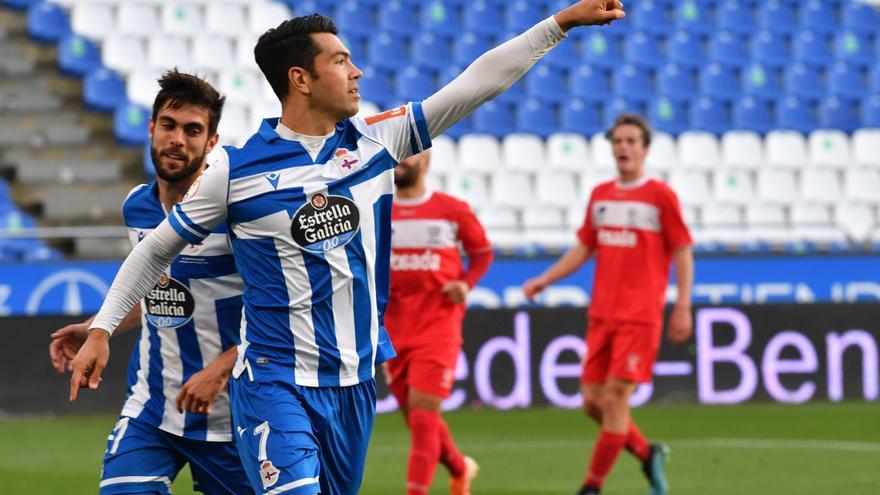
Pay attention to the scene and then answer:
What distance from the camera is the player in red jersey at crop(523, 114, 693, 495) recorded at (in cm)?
854

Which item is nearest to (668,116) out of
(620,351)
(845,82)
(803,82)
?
(803,82)

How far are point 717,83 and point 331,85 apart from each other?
15.3 m

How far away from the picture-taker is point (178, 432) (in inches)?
200

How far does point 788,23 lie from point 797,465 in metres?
11.8

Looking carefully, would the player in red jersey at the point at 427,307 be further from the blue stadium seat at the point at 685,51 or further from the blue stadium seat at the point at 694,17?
the blue stadium seat at the point at 694,17

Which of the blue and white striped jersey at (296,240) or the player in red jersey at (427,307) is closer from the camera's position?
the blue and white striped jersey at (296,240)

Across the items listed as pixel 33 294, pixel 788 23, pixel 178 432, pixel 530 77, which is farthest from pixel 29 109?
pixel 178 432

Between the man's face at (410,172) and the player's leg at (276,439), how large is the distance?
3916 mm

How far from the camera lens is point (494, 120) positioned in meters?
18.6

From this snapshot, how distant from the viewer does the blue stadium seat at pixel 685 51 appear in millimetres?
19609

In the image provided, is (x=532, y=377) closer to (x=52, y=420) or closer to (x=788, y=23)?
(x=52, y=420)

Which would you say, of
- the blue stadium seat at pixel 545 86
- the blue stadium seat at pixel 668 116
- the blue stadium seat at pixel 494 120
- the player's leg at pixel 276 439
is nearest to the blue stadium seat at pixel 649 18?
the blue stadium seat at pixel 668 116

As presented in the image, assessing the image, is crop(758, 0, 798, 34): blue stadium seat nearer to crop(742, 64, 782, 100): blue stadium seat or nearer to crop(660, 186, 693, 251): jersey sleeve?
crop(742, 64, 782, 100): blue stadium seat

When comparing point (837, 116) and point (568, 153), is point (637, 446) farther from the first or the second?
point (837, 116)
